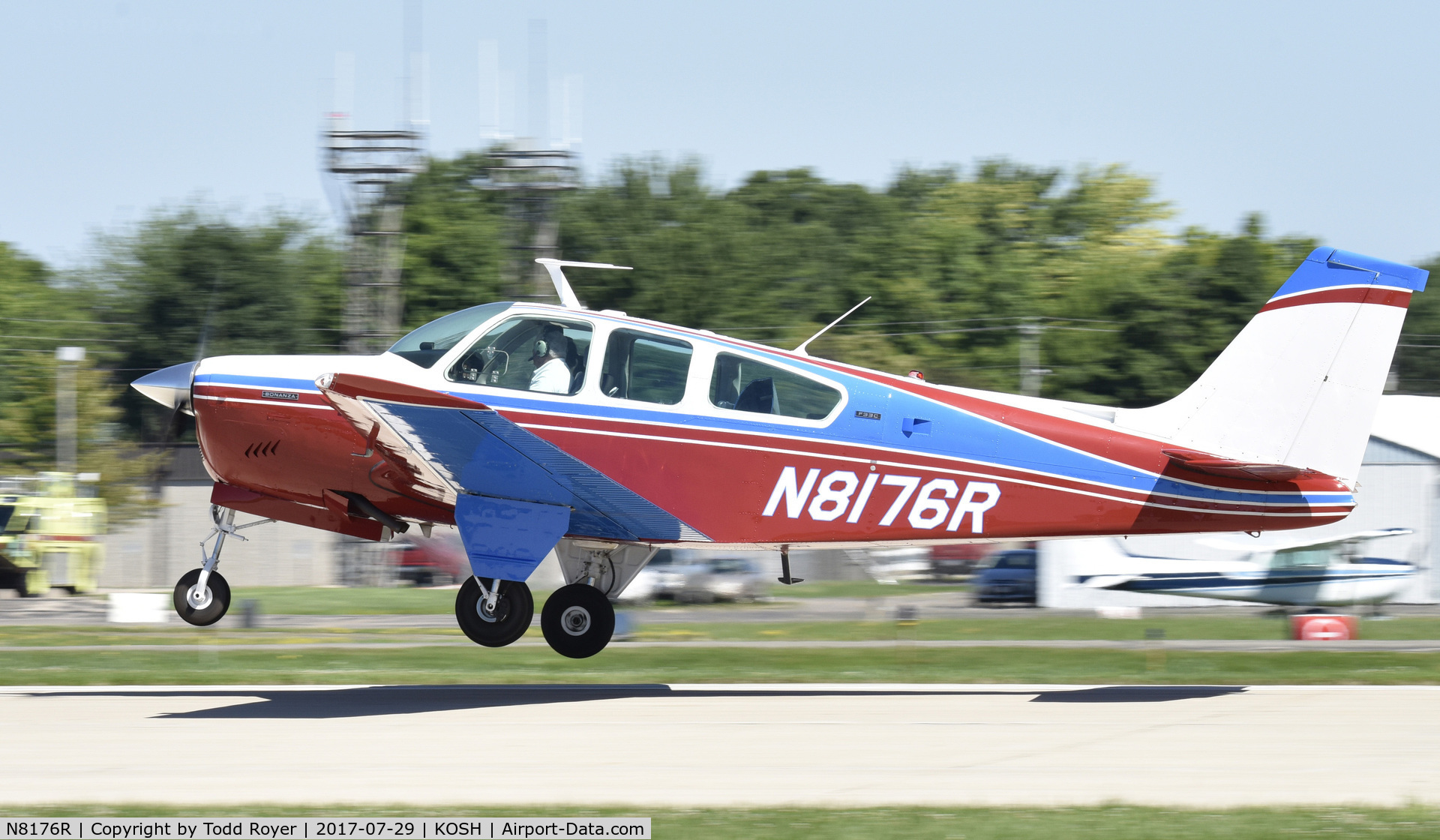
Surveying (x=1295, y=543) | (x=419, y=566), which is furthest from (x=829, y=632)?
(x=419, y=566)

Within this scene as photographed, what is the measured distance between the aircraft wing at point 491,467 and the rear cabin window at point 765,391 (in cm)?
111

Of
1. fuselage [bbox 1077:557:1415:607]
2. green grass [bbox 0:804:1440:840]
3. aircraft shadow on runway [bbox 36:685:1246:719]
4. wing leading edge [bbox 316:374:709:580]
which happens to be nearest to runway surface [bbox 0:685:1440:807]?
aircraft shadow on runway [bbox 36:685:1246:719]

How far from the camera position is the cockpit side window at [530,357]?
10.8 metres

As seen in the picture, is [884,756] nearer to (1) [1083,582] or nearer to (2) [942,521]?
(2) [942,521]

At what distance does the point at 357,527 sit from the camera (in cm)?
1182

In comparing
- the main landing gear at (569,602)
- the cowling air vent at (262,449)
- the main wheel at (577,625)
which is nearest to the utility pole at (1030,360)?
the main landing gear at (569,602)

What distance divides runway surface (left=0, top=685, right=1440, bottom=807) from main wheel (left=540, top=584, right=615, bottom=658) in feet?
1.81

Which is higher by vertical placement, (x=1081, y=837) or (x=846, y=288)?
(x=846, y=288)

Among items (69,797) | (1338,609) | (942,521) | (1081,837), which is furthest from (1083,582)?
(69,797)

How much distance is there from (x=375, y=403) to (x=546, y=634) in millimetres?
2651

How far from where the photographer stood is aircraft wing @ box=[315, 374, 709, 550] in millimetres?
10070

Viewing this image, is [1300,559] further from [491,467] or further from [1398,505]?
[491,467]

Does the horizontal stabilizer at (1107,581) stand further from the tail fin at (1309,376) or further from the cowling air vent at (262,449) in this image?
the cowling air vent at (262,449)

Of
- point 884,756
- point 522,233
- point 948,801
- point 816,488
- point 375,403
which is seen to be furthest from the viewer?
point 522,233
